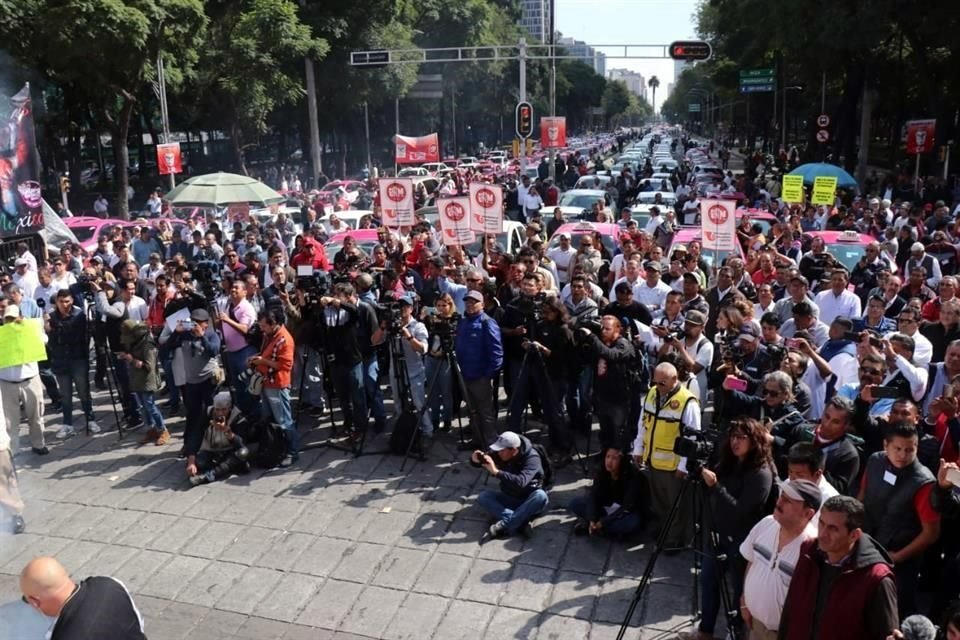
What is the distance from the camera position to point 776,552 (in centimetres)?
447

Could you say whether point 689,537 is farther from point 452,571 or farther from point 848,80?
point 848,80

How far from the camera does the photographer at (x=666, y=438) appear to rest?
249 inches

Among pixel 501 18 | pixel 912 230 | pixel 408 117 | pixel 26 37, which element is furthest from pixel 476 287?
pixel 501 18

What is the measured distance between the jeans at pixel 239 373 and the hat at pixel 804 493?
20.3ft

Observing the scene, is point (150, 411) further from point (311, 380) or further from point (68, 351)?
point (311, 380)

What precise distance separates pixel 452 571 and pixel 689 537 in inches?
73.3

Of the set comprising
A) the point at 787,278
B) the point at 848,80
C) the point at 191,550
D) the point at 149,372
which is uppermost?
the point at 848,80

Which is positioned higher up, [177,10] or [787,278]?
[177,10]

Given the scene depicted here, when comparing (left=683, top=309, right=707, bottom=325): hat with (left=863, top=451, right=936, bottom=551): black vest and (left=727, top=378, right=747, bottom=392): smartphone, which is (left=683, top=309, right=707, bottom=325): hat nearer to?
(left=727, top=378, right=747, bottom=392): smartphone

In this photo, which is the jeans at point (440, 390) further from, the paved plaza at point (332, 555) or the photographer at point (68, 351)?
the photographer at point (68, 351)

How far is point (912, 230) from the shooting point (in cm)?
1366

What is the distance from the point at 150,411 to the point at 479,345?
12.5 ft

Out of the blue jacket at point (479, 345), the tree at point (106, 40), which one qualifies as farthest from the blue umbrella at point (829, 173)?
the tree at point (106, 40)

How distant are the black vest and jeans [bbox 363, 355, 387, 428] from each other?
531cm
